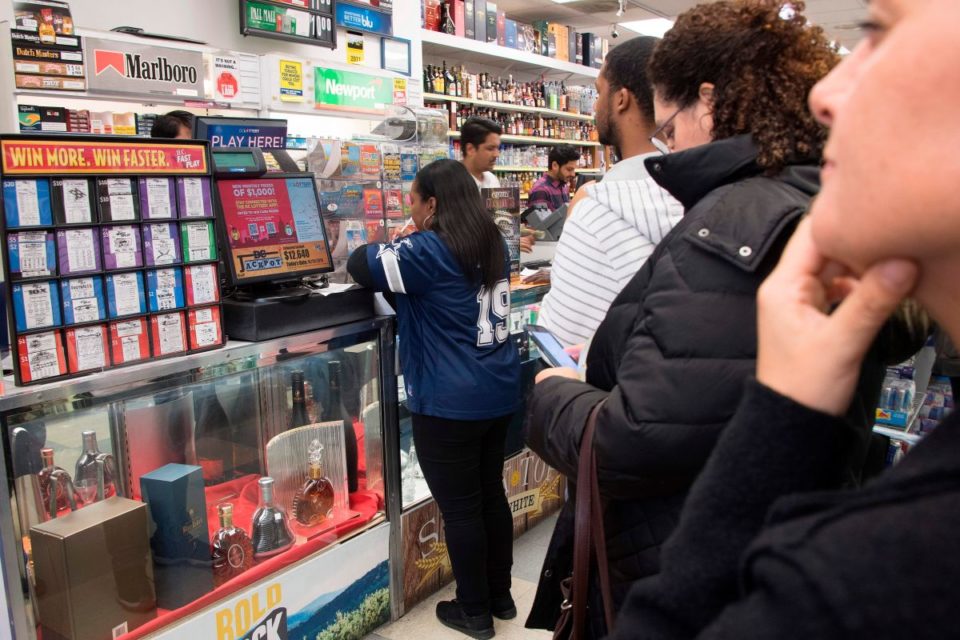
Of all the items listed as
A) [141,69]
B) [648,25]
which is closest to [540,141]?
[648,25]

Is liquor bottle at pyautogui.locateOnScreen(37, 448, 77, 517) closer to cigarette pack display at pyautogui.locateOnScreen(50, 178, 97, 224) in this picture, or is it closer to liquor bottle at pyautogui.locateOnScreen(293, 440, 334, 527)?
cigarette pack display at pyautogui.locateOnScreen(50, 178, 97, 224)

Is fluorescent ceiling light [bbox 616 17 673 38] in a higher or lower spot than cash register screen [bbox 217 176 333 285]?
higher

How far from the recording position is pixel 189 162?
2.04 m

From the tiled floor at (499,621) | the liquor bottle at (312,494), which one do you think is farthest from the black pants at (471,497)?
the liquor bottle at (312,494)

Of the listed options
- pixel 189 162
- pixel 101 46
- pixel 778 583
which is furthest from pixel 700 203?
pixel 101 46

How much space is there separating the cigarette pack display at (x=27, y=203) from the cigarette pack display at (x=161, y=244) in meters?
0.25

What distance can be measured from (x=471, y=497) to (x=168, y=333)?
124 cm

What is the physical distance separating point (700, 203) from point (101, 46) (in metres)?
4.63

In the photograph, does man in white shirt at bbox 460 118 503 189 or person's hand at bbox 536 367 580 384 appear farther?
man in white shirt at bbox 460 118 503 189

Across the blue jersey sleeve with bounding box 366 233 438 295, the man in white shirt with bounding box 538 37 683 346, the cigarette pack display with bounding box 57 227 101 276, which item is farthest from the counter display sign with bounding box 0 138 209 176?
the man in white shirt with bounding box 538 37 683 346

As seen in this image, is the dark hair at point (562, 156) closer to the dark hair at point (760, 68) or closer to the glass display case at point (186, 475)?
the glass display case at point (186, 475)

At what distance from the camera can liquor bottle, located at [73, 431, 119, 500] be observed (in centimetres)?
198

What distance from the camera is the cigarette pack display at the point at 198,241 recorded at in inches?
80.6

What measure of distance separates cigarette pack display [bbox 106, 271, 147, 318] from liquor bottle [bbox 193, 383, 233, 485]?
38cm
